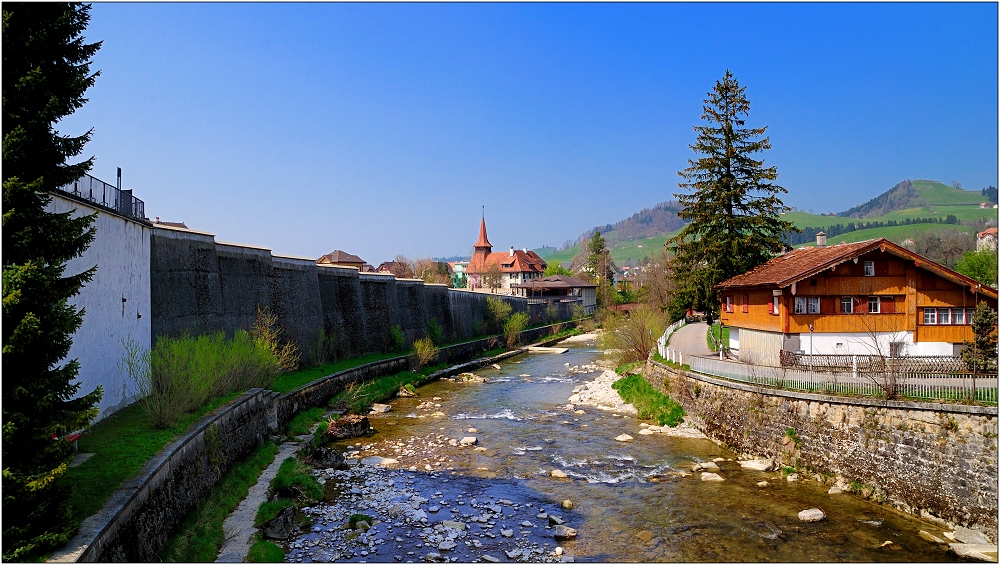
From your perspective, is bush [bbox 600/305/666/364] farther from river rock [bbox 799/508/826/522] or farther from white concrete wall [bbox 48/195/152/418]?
white concrete wall [bbox 48/195/152/418]

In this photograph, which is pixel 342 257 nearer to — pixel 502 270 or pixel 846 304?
pixel 502 270

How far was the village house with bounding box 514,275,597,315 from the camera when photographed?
317ft

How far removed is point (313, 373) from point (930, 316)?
26294 mm

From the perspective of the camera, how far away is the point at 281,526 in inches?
556

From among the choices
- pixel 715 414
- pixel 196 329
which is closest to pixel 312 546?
pixel 196 329

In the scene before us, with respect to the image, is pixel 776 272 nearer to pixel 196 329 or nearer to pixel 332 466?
pixel 332 466

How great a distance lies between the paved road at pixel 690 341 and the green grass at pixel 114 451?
23931 millimetres

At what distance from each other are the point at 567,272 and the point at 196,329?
4230 inches

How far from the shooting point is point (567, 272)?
128 metres

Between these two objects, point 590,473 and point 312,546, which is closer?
point 312,546

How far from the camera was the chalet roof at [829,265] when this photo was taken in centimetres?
2170

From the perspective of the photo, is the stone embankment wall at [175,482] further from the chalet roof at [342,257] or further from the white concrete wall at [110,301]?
the chalet roof at [342,257]

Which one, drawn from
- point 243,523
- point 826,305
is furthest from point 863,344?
point 243,523

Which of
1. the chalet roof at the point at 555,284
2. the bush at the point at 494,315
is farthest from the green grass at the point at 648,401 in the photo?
the chalet roof at the point at 555,284
